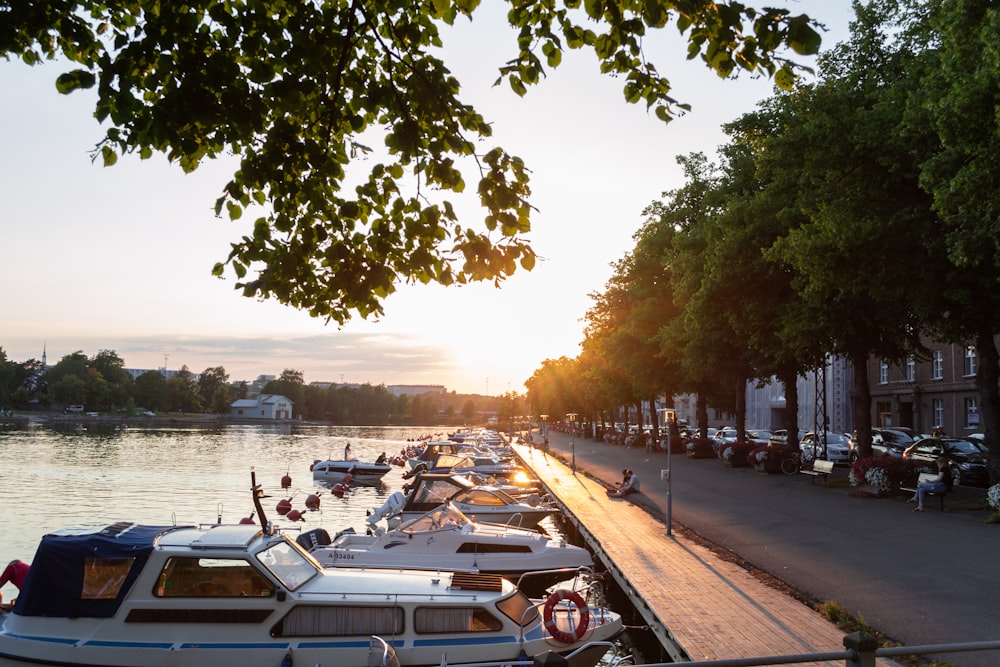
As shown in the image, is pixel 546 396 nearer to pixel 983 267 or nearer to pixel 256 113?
pixel 983 267

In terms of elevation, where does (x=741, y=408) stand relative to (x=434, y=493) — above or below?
above

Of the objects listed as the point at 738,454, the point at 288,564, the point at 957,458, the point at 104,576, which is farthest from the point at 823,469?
the point at 104,576

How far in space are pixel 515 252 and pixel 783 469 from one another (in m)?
32.1

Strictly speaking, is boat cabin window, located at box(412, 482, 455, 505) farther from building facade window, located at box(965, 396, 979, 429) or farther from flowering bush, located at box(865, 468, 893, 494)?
building facade window, located at box(965, 396, 979, 429)

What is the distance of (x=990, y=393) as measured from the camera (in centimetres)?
→ 2298

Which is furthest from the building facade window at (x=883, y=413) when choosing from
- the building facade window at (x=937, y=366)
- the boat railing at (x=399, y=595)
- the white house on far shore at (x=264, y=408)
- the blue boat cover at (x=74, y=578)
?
the white house on far shore at (x=264, y=408)

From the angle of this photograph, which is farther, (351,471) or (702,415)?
(702,415)

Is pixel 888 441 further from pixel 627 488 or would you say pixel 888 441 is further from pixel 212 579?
pixel 212 579

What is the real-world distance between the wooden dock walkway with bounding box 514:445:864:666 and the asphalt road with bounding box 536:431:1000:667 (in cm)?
84

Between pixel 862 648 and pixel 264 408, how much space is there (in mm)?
196447

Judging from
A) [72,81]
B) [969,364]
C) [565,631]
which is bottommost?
[565,631]

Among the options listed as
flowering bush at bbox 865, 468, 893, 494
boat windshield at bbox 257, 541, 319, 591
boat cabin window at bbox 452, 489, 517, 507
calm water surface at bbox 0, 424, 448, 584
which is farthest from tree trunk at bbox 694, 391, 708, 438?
boat windshield at bbox 257, 541, 319, 591

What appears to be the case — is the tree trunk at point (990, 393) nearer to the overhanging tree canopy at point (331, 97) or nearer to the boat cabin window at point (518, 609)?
the boat cabin window at point (518, 609)

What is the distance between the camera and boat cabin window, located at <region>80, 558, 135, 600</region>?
32.5 ft
